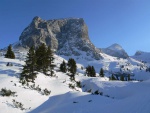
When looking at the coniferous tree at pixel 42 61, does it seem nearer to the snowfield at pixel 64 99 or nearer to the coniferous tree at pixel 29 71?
the snowfield at pixel 64 99

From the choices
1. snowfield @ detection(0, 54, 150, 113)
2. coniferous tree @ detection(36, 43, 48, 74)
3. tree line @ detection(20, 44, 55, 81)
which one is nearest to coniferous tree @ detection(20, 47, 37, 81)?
tree line @ detection(20, 44, 55, 81)

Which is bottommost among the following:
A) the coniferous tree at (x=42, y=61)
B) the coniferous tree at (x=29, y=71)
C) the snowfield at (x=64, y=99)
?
the snowfield at (x=64, y=99)

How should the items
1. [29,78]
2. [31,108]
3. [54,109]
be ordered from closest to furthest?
[54,109], [31,108], [29,78]

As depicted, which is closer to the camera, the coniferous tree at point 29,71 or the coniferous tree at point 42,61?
the coniferous tree at point 29,71

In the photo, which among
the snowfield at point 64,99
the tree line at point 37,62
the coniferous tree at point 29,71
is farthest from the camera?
the tree line at point 37,62

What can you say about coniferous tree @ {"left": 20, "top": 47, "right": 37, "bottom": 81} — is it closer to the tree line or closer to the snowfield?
the tree line

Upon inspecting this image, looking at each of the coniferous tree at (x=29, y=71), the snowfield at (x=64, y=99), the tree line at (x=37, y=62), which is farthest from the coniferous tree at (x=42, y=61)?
the coniferous tree at (x=29, y=71)

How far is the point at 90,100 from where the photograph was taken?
3023 cm

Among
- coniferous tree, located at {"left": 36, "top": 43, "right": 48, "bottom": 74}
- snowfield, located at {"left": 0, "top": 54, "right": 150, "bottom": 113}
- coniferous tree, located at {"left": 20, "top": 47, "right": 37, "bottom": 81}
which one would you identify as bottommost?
snowfield, located at {"left": 0, "top": 54, "right": 150, "bottom": 113}

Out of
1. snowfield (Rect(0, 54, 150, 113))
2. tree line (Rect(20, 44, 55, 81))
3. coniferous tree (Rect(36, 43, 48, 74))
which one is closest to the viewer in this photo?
snowfield (Rect(0, 54, 150, 113))

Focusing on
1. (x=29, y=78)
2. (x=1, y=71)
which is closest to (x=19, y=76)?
(x=29, y=78)

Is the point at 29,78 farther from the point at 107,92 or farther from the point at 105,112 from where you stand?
the point at 105,112

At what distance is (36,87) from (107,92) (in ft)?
62.8

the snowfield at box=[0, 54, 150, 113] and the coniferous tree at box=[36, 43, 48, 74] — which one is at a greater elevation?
the coniferous tree at box=[36, 43, 48, 74]
